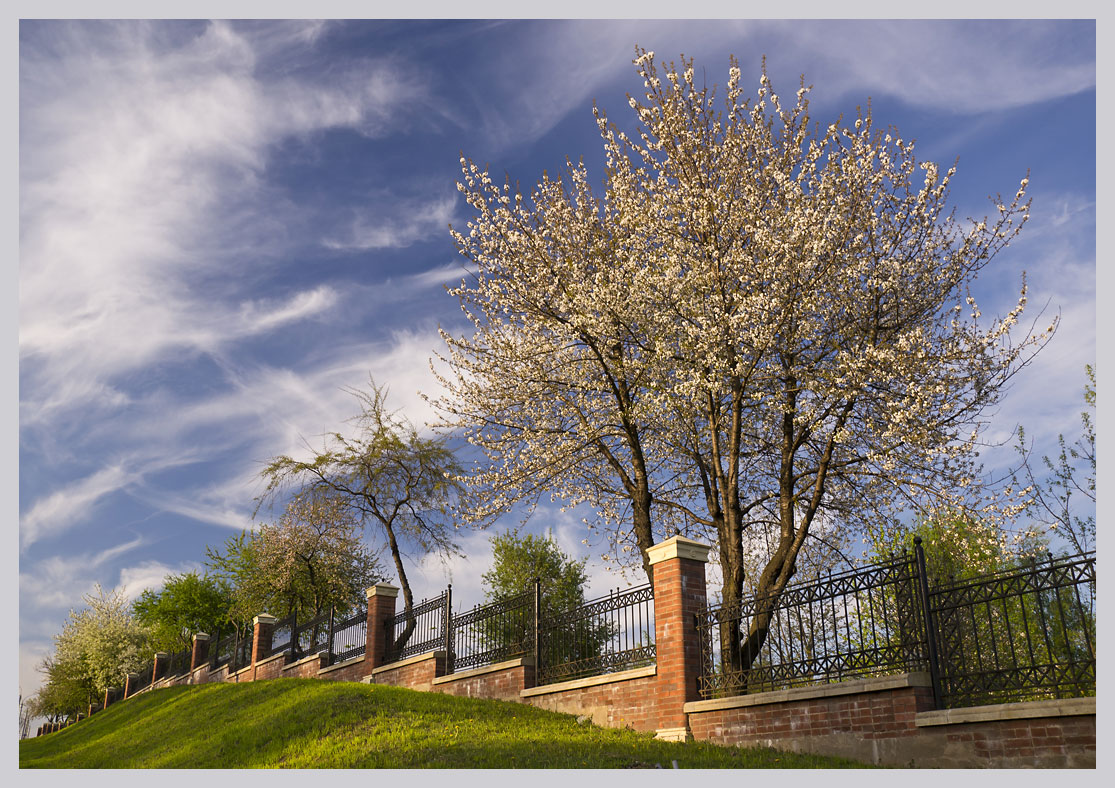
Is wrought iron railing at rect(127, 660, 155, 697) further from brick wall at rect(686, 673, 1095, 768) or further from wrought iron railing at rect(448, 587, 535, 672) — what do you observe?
brick wall at rect(686, 673, 1095, 768)

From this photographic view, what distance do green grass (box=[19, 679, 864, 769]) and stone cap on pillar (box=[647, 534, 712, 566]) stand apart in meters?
2.53

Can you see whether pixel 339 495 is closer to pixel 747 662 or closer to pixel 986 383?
pixel 747 662

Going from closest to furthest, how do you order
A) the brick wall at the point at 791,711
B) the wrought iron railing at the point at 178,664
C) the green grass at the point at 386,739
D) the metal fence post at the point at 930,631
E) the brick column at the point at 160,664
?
the brick wall at the point at 791,711 < the metal fence post at the point at 930,631 < the green grass at the point at 386,739 < the wrought iron railing at the point at 178,664 < the brick column at the point at 160,664

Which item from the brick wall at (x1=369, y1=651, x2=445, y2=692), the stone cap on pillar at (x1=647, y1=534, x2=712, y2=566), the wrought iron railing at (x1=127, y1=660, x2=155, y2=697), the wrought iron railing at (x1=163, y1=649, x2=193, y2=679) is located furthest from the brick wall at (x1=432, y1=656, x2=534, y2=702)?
the wrought iron railing at (x1=127, y1=660, x2=155, y2=697)

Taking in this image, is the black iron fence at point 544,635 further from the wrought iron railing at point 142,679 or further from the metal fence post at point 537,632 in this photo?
the wrought iron railing at point 142,679

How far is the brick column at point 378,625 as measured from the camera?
1900 cm

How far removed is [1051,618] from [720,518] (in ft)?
44.6

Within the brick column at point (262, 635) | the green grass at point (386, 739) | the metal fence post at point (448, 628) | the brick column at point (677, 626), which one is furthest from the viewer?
the brick column at point (262, 635)

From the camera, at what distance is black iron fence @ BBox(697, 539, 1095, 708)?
809 centimetres

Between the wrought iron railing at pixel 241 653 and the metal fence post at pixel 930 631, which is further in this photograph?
the wrought iron railing at pixel 241 653

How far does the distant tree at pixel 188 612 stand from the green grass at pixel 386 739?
25166 mm

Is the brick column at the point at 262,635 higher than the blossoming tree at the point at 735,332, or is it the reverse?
the blossoming tree at the point at 735,332

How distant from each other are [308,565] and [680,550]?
19.0 meters

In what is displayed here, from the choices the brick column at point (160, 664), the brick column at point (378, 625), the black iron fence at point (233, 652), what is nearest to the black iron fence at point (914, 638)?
the brick column at point (378, 625)
